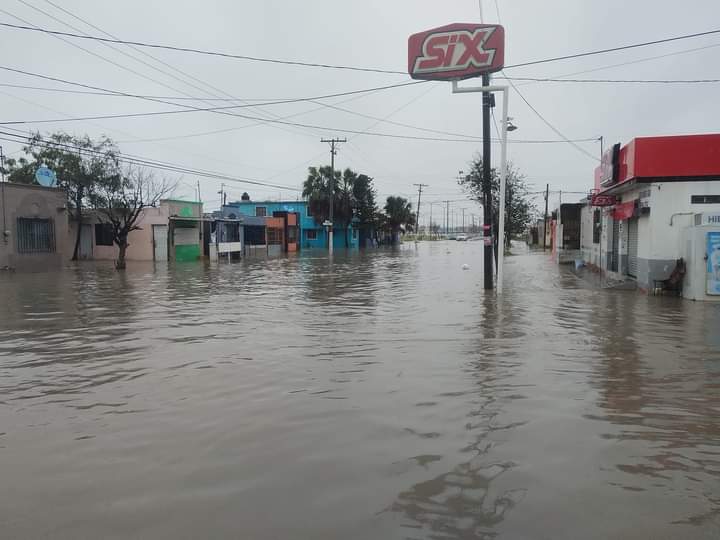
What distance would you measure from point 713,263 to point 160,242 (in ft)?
Result: 120

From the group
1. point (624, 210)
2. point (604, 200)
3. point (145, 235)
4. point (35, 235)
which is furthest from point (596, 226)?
point (145, 235)

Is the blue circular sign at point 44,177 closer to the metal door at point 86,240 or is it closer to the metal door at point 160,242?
the metal door at point 160,242

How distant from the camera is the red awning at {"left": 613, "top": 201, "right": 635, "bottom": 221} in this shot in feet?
59.9

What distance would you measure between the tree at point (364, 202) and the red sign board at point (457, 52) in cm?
5058

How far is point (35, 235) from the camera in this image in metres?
29.4

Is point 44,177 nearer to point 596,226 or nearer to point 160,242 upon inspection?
point 160,242

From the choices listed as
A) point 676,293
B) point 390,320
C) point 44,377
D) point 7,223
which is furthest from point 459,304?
point 7,223

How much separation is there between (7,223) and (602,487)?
30523 mm

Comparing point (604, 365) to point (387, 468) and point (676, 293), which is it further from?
point (676, 293)

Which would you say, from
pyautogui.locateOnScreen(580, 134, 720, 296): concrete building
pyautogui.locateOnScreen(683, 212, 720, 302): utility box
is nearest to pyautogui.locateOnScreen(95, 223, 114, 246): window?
pyautogui.locateOnScreen(580, 134, 720, 296): concrete building

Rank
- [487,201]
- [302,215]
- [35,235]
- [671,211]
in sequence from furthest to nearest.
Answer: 1. [302,215]
2. [35,235]
3. [487,201]
4. [671,211]

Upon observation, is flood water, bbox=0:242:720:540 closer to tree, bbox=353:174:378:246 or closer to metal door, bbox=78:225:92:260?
metal door, bbox=78:225:92:260

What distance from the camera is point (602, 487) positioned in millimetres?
4102

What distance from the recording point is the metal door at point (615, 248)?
22306 mm
